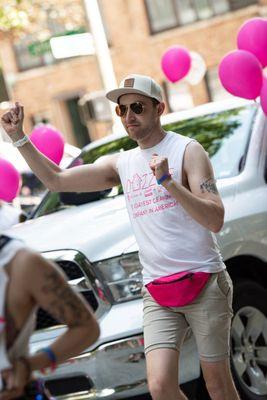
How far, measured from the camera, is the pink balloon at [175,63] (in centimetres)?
923

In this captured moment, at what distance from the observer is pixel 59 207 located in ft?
21.4

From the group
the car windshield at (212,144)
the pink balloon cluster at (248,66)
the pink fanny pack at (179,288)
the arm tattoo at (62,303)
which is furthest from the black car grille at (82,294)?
the arm tattoo at (62,303)

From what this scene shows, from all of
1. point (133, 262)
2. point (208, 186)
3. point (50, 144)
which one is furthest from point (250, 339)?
point (50, 144)

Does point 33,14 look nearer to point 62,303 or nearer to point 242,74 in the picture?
point 242,74

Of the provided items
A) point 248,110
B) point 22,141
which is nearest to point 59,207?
point 248,110

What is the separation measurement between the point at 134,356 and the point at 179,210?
102 centimetres

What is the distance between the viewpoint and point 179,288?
13.7ft

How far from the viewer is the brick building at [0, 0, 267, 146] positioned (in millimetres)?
28047

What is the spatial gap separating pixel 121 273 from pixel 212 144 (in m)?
1.40

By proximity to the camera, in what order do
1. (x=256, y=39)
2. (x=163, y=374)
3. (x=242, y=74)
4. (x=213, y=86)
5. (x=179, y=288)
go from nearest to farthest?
1. (x=163, y=374)
2. (x=179, y=288)
3. (x=242, y=74)
4. (x=256, y=39)
5. (x=213, y=86)

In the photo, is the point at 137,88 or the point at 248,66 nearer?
the point at 137,88

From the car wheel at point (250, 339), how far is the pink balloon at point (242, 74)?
166cm

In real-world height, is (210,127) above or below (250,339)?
above

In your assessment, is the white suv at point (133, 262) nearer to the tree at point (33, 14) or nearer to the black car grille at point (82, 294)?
the black car grille at point (82, 294)
